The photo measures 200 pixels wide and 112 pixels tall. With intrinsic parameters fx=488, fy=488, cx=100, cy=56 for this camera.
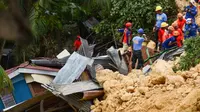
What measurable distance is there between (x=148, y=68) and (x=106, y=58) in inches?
98.7

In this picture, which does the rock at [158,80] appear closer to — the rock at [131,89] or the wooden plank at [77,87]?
the rock at [131,89]

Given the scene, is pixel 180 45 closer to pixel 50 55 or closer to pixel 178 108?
pixel 178 108

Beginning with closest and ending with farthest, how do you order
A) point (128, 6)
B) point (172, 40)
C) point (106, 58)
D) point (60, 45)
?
1. point (172, 40)
2. point (106, 58)
3. point (128, 6)
4. point (60, 45)

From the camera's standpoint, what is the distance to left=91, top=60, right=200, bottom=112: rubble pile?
30.2 ft

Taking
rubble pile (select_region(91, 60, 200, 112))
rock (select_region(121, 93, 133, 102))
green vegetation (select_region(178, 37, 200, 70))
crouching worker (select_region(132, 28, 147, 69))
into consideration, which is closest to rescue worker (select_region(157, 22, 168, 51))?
crouching worker (select_region(132, 28, 147, 69))

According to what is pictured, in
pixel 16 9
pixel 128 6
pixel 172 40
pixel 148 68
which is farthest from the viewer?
pixel 128 6

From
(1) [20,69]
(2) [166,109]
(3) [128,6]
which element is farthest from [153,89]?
(3) [128,6]

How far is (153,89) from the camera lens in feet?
35.0

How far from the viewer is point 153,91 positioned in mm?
10570

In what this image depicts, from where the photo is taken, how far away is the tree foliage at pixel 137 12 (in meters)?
19.4

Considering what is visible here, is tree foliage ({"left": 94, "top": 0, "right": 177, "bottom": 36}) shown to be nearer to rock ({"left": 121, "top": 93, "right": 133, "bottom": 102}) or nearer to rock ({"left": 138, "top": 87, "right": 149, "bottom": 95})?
rock ({"left": 121, "top": 93, "right": 133, "bottom": 102})

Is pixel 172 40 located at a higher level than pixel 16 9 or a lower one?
lower

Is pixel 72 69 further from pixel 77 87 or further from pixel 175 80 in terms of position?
pixel 175 80

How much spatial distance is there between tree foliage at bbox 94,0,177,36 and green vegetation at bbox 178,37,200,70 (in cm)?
724
